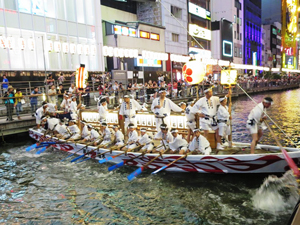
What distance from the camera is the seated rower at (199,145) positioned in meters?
8.13

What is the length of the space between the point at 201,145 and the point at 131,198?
285 centimetres

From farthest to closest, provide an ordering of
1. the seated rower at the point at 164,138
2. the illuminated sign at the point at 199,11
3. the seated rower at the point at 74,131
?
1. the illuminated sign at the point at 199,11
2. the seated rower at the point at 74,131
3. the seated rower at the point at 164,138

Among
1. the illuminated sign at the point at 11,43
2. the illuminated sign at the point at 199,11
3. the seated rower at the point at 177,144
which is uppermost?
the illuminated sign at the point at 199,11

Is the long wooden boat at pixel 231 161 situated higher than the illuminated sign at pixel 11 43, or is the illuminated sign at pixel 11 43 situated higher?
the illuminated sign at pixel 11 43

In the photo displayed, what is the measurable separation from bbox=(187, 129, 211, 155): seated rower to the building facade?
12439 mm

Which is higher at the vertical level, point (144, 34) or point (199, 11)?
point (199, 11)

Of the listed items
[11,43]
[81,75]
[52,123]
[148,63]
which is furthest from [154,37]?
[52,123]

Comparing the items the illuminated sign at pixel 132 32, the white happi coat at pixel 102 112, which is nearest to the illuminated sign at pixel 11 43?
the white happi coat at pixel 102 112

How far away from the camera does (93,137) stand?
1146 cm

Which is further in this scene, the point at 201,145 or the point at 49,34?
the point at 49,34

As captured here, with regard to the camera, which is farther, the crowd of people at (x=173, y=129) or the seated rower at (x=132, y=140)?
the seated rower at (x=132, y=140)

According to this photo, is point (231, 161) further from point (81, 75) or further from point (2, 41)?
point (2, 41)

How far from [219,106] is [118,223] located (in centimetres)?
492

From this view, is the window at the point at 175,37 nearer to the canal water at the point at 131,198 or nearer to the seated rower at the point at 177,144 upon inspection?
the canal water at the point at 131,198
